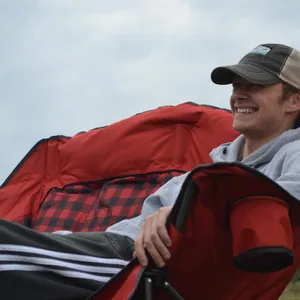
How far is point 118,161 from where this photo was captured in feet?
9.61

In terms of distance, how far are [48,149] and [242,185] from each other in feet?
6.26

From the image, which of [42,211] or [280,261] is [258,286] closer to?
[280,261]

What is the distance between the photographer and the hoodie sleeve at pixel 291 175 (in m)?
1.56

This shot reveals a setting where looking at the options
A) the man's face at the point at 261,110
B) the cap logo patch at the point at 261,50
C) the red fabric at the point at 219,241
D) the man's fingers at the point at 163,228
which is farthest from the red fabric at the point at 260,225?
the cap logo patch at the point at 261,50

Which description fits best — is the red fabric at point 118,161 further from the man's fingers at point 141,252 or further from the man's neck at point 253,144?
the man's fingers at point 141,252

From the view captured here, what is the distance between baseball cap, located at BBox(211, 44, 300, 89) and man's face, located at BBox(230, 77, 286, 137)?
29mm

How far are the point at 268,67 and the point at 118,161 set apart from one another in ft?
3.48

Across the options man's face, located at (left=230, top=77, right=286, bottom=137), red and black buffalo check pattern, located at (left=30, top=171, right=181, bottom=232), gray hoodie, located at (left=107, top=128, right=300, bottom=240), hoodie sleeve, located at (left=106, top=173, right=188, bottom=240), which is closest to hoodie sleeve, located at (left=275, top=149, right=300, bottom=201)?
gray hoodie, located at (left=107, top=128, right=300, bottom=240)

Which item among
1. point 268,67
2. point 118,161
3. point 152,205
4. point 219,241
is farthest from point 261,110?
point 118,161

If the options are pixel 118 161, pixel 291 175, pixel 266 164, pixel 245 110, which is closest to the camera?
pixel 291 175

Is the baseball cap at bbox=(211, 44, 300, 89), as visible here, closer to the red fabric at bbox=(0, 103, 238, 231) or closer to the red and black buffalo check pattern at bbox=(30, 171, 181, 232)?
the red fabric at bbox=(0, 103, 238, 231)

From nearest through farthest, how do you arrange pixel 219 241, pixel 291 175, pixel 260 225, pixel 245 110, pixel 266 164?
1. pixel 260 225
2. pixel 219 241
3. pixel 291 175
4. pixel 266 164
5. pixel 245 110

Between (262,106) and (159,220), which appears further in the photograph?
(262,106)

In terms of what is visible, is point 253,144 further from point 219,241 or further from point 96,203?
point 96,203
